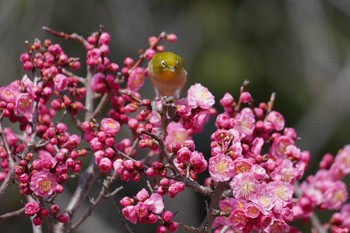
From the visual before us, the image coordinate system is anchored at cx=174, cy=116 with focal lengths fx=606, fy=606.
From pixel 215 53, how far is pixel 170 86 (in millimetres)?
7204

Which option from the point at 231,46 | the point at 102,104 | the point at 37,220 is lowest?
the point at 37,220

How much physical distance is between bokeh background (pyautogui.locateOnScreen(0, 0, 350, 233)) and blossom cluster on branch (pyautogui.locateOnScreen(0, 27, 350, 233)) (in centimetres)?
467

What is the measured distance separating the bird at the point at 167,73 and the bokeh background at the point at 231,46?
15.7 ft

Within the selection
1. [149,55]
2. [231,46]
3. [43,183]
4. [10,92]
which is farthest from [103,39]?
[231,46]

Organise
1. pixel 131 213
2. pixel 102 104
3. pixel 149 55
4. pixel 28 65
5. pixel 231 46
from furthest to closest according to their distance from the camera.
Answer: pixel 231 46 < pixel 149 55 < pixel 102 104 < pixel 28 65 < pixel 131 213

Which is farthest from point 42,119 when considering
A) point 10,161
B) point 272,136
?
point 272,136

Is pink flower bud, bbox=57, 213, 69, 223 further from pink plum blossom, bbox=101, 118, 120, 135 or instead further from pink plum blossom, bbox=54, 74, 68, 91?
pink plum blossom, bbox=54, 74, 68, 91

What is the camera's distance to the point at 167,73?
2488 mm

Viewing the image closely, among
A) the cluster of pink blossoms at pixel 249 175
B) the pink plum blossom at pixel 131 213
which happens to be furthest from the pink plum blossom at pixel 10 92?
the cluster of pink blossoms at pixel 249 175

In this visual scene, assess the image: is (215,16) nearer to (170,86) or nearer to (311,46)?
(311,46)

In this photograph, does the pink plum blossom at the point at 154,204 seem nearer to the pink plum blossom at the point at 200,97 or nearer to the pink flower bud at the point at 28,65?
the pink plum blossom at the point at 200,97

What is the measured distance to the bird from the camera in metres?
2.49

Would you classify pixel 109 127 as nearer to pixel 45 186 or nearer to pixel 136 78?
pixel 45 186

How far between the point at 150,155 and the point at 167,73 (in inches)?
15.8
